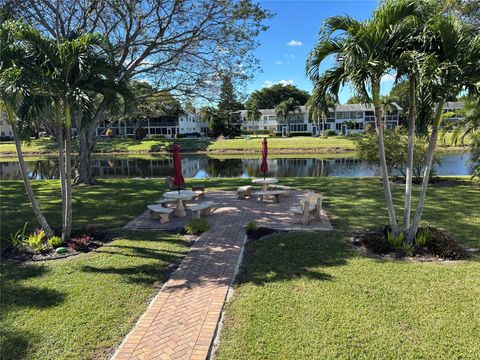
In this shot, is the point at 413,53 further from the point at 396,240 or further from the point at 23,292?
the point at 23,292

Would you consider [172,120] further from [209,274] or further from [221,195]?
[209,274]

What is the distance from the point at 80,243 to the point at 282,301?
470 cm

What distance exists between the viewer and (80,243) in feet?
23.5

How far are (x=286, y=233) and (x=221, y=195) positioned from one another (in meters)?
5.36

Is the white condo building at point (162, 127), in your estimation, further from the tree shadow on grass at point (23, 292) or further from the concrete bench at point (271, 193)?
the tree shadow on grass at point (23, 292)

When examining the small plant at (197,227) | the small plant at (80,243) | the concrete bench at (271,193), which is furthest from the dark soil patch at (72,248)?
the concrete bench at (271,193)

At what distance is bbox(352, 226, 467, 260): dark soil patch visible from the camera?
20.4 feet

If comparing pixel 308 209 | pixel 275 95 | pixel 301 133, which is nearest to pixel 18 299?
pixel 308 209

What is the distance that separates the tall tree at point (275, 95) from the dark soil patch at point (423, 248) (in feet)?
243

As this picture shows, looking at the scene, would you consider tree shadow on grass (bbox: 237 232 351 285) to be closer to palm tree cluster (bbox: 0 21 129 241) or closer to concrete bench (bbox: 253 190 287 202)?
concrete bench (bbox: 253 190 287 202)

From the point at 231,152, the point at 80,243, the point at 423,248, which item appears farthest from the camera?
the point at 231,152

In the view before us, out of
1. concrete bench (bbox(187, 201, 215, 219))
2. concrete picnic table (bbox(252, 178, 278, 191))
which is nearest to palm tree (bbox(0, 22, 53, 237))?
concrete bench (bbox(187, 201, 215, 219))

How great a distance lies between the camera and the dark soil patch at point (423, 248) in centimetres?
621

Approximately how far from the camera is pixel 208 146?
48000mm
